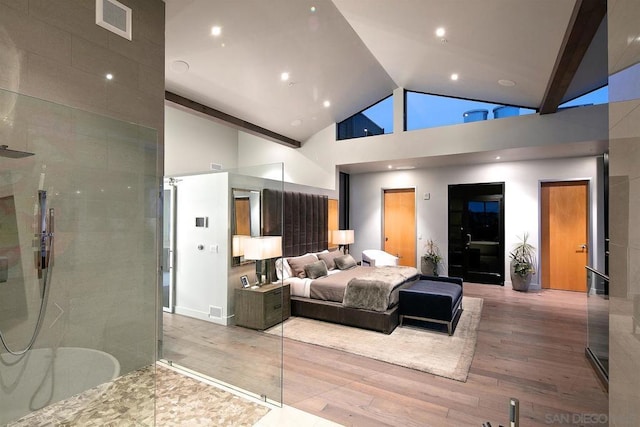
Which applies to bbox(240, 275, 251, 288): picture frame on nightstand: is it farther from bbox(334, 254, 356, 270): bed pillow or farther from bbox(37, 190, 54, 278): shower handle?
bbox(334, 254, 356, 270): bed pillow

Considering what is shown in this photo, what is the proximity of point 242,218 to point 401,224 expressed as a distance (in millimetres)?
5089

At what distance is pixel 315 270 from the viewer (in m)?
4.63

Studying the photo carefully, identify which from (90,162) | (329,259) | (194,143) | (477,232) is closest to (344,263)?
(329,259)

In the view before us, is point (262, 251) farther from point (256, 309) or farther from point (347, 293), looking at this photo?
point (347, 293)

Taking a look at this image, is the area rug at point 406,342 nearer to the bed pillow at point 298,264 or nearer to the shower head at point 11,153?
the bed pillow at point 298,264

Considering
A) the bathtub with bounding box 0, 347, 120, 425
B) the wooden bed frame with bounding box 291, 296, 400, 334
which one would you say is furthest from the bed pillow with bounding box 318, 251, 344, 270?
the bathtub with bounding box 0, 347, 120, 425

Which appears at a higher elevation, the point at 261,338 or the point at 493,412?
the point at 261,338

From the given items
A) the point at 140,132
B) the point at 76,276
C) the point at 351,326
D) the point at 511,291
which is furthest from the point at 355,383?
the point at 511,291

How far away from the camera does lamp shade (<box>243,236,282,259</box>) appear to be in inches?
115

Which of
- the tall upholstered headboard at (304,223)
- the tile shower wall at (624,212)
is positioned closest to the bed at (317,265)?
the tall upholstered headboard at (304,223)

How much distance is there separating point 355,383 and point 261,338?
3.01 ft

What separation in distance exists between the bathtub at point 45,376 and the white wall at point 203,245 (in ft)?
3.20

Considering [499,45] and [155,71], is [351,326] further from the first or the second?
[499,45]

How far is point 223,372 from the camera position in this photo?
2609mm
